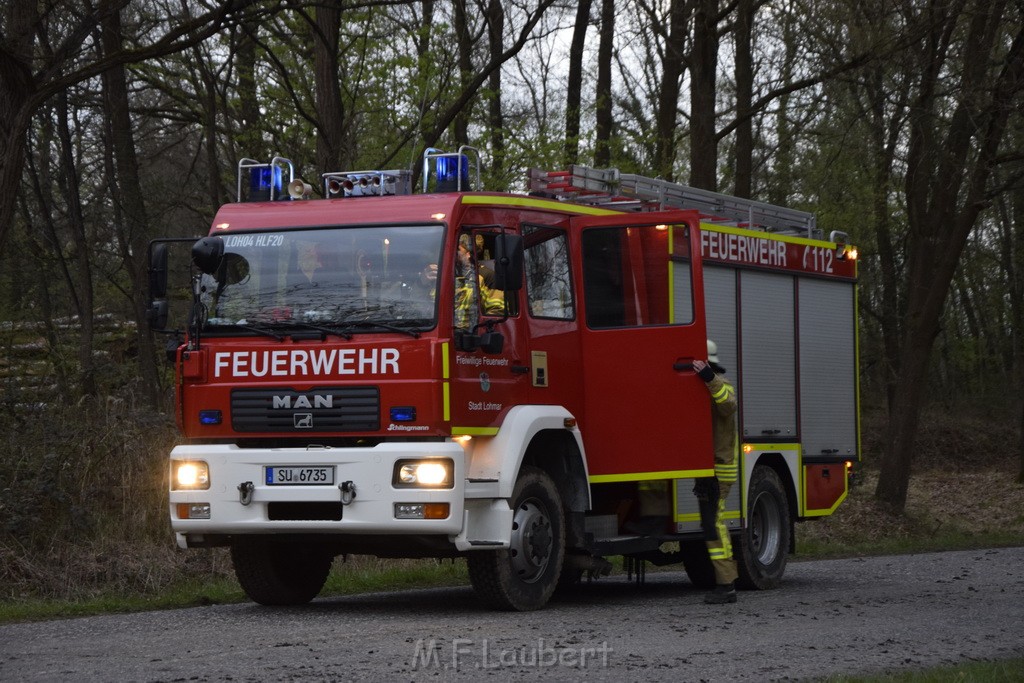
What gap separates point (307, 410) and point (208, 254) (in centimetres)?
134

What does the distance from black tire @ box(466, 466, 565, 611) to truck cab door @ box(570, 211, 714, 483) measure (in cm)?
61

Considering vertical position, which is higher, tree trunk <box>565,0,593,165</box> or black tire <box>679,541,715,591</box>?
tree trunk <box>565,0,593,165</box>

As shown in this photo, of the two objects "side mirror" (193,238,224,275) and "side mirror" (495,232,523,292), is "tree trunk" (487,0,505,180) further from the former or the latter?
"side mirror" (495,232,523,292)

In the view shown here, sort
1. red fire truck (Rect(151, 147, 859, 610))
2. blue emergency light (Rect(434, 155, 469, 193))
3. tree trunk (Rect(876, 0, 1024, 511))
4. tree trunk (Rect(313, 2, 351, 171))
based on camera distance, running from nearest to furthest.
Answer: red fire truck (Rect(151, 147, 859, 610))
blue emergency light (Rect(434, 155, 469, 193))
tree trunk (Rect(313, 2, 351, 171))
tree trunk (Rect(876, 0, 1024, 511))

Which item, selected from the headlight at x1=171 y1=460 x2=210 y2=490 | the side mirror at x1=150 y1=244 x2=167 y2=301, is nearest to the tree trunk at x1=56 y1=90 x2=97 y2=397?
the side mirror at x1=150 y1=244 x2=167 y2=301

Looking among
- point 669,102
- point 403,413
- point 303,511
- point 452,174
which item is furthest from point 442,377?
point 669,102

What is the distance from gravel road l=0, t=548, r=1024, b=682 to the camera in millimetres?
7520

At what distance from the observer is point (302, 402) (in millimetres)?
9922

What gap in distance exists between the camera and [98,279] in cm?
2561

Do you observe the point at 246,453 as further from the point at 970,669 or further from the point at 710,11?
the point at 710,11

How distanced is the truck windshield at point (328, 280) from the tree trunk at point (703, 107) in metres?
12.2

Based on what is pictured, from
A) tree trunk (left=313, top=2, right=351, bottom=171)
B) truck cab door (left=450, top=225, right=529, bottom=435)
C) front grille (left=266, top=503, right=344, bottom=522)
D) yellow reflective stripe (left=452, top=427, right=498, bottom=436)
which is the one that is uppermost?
tree trunk (left=313, top=2, right=351, bottom=171)

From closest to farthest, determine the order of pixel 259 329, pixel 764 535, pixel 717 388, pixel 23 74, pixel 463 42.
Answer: pixel 259 329 < pixel 717 388 < pixel 764 535 < pixel 23 74 < pixel 463 42

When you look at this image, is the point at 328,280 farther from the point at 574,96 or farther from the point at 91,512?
the point at 574,96
